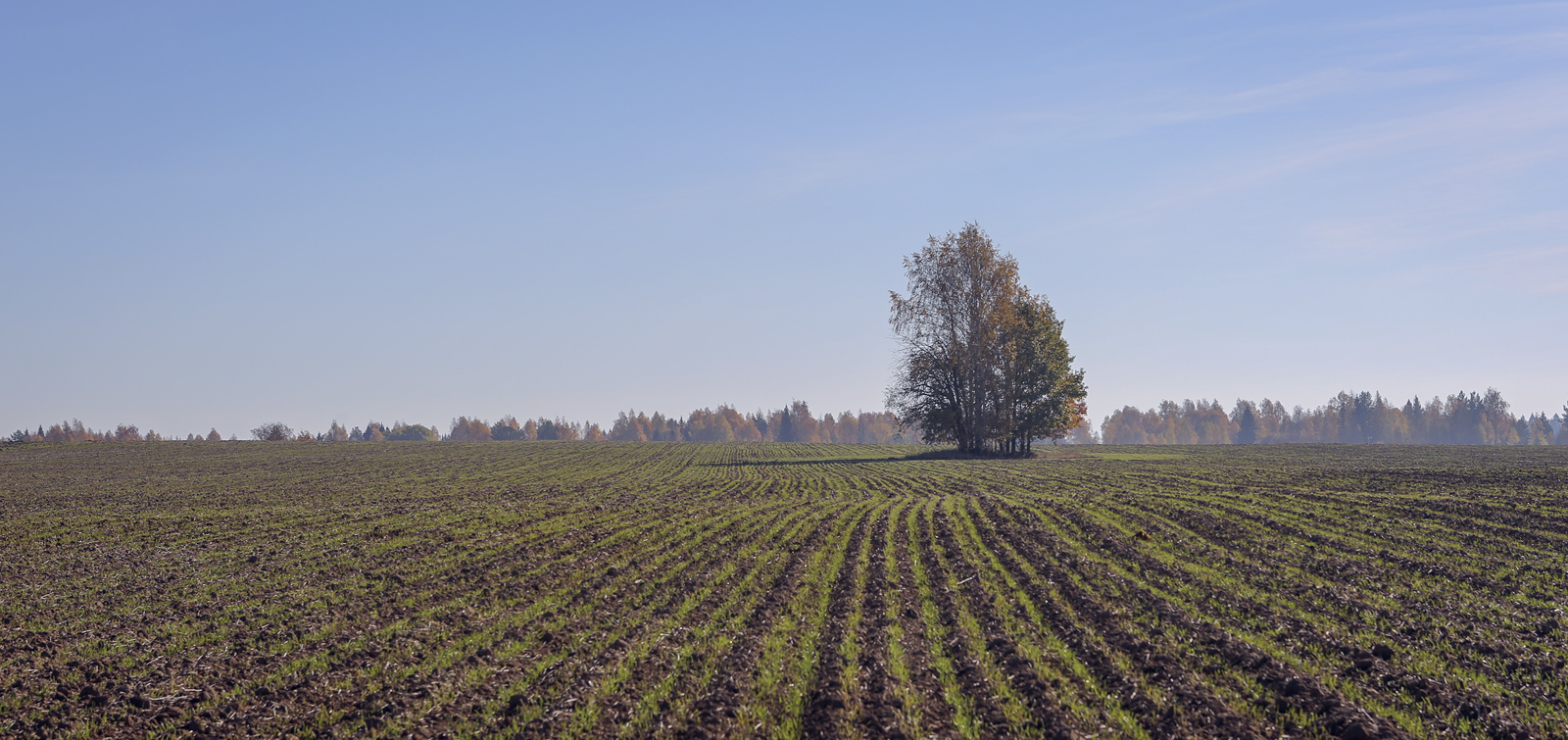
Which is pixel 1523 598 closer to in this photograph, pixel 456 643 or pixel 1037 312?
pixel 456 643

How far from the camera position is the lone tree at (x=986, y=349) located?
6719 centimetres

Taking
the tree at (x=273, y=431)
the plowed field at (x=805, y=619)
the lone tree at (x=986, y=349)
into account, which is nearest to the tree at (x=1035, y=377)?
the lone tree at (x=986, y=349)

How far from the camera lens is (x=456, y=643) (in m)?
13.4

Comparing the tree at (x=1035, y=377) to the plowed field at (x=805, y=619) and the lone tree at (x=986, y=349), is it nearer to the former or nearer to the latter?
the lone tree at (x=986, y=349)

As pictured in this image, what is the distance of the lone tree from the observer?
67188mm

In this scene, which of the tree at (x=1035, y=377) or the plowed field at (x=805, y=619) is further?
the tree at (x=1035, y=377)

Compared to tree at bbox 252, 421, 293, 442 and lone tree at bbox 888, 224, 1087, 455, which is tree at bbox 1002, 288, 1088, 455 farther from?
tree at bbox 252, 421, 293, 442

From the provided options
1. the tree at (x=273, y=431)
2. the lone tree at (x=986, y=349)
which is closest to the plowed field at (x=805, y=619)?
the lone tree at (x=986, y=349)

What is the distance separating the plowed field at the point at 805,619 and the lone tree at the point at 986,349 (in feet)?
122

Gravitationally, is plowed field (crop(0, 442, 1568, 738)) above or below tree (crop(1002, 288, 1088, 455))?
below

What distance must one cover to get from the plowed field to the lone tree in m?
37.3

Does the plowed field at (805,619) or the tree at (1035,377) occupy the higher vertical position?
the tree at (1035,377)

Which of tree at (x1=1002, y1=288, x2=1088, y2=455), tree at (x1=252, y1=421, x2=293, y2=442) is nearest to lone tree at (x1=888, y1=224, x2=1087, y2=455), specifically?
tree at (x1=1002, y1=288, x2=1088, y2=455)

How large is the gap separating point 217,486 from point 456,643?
3988cm
